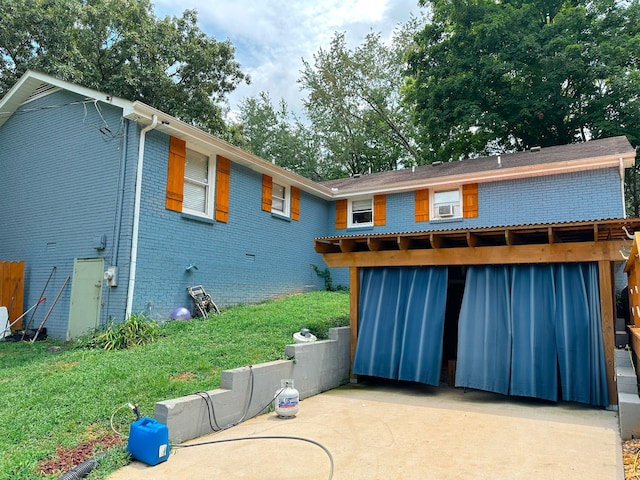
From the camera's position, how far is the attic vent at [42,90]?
9.86m

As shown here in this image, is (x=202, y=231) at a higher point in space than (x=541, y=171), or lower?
lower

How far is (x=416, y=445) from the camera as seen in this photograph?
416 centimetres

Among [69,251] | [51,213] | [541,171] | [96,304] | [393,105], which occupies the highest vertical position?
[393,105]

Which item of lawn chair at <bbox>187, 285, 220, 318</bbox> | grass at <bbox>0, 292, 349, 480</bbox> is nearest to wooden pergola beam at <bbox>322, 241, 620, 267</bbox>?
grass at <bbox>0, 292, 349, 480</bbox>

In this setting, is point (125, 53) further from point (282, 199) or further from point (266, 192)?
point (266, 192)

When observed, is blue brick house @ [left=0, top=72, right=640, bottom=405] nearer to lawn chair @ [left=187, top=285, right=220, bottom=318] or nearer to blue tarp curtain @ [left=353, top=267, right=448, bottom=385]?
blue tarp curtain @ [left=353, top=267, right=448, bottom=385]

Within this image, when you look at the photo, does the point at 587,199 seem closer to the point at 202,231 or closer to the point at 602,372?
the point at 602,372

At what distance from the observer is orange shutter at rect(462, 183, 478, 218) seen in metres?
Answer: 11.6

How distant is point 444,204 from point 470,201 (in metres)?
0.76

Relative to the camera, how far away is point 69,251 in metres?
8.84

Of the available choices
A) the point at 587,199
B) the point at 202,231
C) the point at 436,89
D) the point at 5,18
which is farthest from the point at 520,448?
the point at 5,18

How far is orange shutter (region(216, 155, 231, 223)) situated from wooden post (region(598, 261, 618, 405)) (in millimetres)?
7439

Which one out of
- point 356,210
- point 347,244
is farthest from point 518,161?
point 347,244

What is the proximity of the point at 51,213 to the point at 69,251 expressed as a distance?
1221mm
